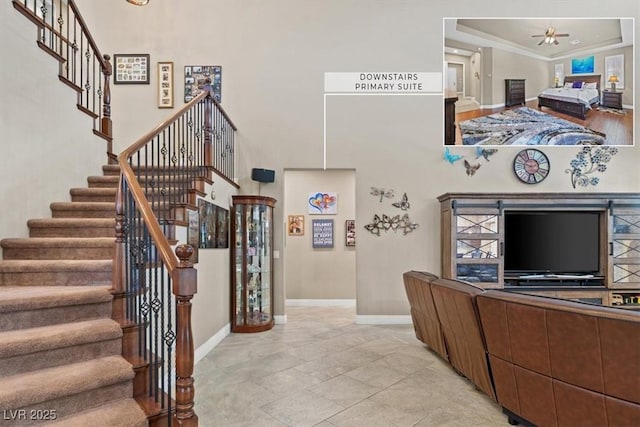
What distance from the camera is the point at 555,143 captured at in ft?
19.6

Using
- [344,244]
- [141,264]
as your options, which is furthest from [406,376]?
[344,244]

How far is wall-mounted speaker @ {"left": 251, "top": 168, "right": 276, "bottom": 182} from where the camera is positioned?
5.84 meters

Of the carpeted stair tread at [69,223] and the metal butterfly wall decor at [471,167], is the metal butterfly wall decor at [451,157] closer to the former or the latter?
the metal butterfly wall decor at [471,167]

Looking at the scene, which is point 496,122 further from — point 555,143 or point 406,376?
point 406,376

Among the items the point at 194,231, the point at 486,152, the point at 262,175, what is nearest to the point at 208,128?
the point at 262,175

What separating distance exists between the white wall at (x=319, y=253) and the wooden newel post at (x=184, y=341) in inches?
220

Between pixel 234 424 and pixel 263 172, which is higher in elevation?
pixel 263 172

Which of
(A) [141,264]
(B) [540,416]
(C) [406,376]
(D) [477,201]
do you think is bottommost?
(C) [406,376]

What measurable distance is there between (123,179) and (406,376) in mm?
3013

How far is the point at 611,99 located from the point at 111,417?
767 cm

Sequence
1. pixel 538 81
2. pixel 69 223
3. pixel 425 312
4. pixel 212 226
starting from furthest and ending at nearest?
pixel 538 81 < pixel 212 226 < pixel 425 312 < pixel 69 223

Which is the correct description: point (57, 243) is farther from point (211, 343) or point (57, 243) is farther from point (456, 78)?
point (456, 78)

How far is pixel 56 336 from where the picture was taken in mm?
2221

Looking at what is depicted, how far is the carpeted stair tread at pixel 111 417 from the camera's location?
1981 millimetres
